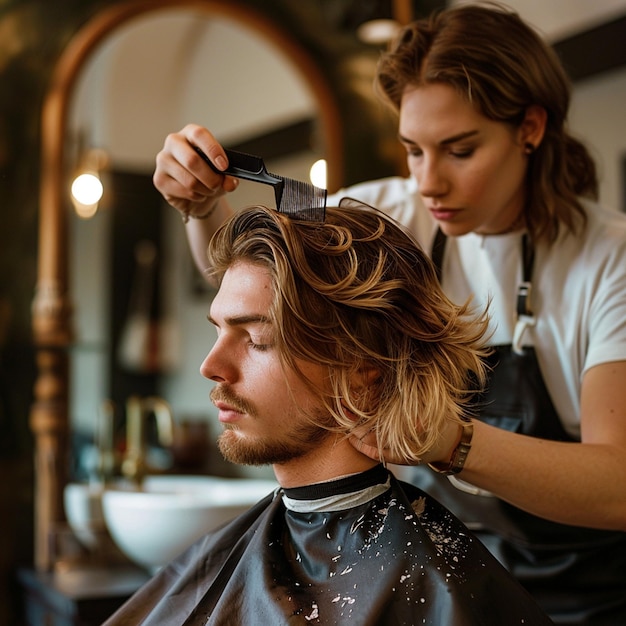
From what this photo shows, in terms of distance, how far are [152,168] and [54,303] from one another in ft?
2.33

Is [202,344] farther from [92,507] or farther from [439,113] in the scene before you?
[439,113]

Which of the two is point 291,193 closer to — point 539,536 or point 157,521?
point 539,536

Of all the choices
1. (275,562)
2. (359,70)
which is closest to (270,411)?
(275,562)

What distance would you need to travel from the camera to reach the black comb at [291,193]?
4.48 feet

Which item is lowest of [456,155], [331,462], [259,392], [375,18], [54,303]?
[331,462]

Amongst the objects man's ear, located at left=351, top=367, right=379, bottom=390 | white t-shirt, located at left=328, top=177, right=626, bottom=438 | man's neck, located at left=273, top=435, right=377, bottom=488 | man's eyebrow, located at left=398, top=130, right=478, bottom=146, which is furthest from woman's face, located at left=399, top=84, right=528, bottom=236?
man's neck, located at left=273, top=435, right=377, bottom=488

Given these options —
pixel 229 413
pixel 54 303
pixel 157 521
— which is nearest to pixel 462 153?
pixel 229 413

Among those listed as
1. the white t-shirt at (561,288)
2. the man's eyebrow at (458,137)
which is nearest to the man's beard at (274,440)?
the white t-shirt at (561,288)

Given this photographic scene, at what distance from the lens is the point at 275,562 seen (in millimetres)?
1351

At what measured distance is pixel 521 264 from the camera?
1.75 metres

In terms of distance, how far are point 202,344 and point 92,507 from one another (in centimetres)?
76

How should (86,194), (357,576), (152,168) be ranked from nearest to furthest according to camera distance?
1. (357,576)
2. (86,194)
3. (152,168)

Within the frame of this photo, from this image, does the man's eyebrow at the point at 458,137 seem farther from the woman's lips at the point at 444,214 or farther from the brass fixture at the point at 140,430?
the brass fixture at the point at 140,430

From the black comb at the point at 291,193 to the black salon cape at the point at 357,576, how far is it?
418 millimetres
